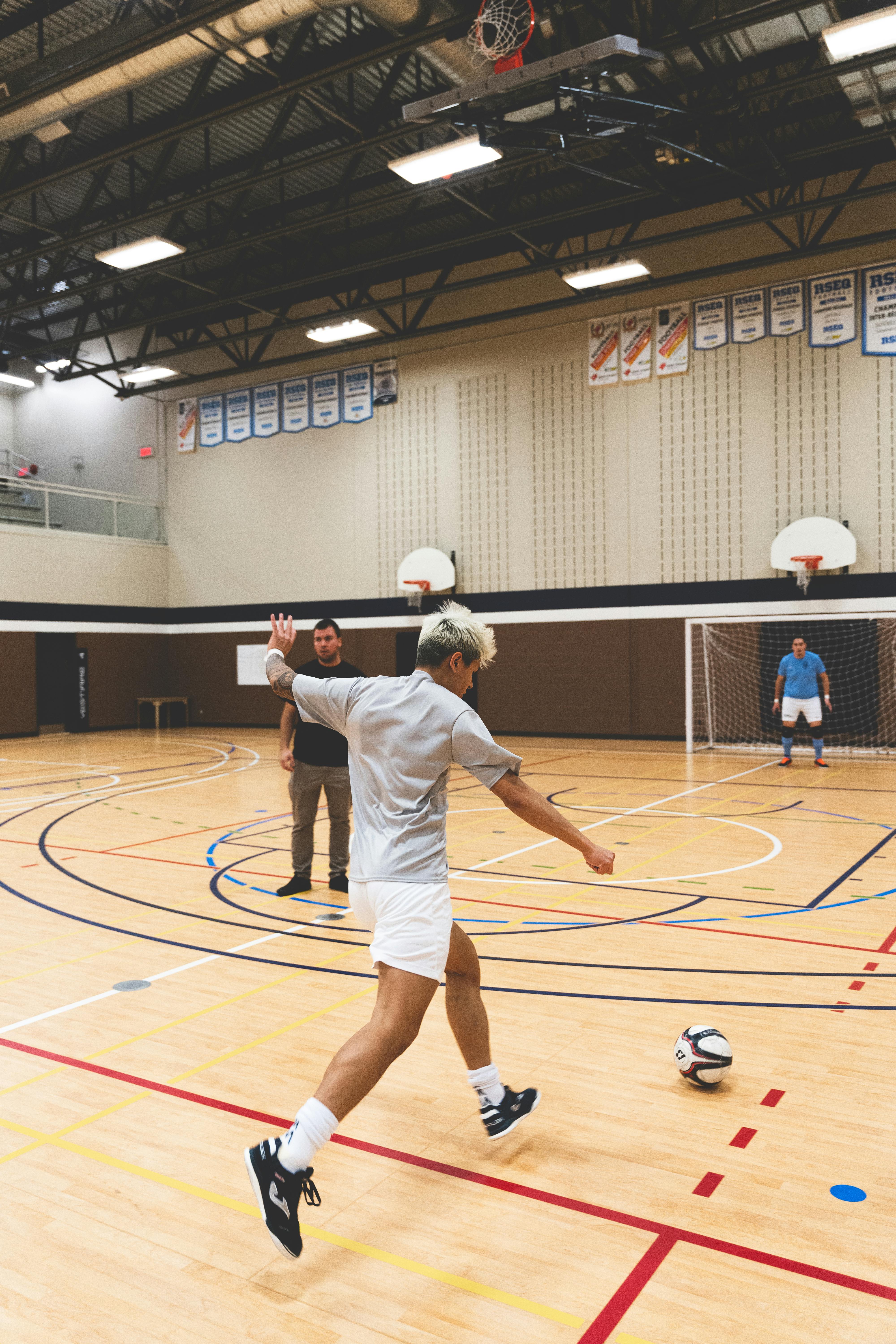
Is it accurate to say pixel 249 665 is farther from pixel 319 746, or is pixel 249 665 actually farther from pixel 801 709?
pixel 319 746

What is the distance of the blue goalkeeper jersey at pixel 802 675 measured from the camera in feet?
45.4

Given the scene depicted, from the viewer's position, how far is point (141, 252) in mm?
14984

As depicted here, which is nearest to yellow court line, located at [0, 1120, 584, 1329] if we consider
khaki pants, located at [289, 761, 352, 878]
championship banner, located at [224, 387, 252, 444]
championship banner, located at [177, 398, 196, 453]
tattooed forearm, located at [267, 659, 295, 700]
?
tattooed forearm, located at [267, 659, 295, 700]

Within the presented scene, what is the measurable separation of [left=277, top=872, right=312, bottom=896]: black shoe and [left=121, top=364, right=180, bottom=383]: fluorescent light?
55.9 ft

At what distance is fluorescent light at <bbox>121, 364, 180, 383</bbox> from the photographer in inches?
842

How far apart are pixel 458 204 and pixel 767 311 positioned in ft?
19.4

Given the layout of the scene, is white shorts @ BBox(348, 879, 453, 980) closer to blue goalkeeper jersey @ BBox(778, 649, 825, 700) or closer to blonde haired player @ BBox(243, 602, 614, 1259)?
blonde haired player @ BBox(243, 602, 614, 1259)

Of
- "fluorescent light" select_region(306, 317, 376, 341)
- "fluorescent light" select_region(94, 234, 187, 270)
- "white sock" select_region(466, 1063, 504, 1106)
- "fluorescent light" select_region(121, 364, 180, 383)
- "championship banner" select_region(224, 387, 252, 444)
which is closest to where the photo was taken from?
"white sock" select_region(466, 1063, 504, 1106)

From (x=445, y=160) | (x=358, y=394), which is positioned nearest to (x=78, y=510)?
(x=358, y=394)

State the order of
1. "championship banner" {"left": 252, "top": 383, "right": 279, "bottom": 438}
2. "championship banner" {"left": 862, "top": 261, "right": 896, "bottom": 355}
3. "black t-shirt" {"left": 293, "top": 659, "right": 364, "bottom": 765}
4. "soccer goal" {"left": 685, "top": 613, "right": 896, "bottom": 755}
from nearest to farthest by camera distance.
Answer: "black t-shirt" {"left": 293, "top": 659, "right": 364, "bottom": 765} < "championship banner" {"left": 862, "top": 261, "right": 896, "bottom": 355} < "soccer goal" {"left": 685, "top": 613, "right": 896, "bottom": 755} < "championship banner" {"left": 252, "top": 383, "right": 279, "bottom": 438}

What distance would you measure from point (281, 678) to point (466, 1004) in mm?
1258

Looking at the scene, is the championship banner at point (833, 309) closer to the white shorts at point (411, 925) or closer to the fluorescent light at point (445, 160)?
the fluorescent light at point (445, 160)

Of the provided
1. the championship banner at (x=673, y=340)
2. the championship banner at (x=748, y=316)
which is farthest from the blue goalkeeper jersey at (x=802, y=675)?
the championship banner at (x=673, y=340)

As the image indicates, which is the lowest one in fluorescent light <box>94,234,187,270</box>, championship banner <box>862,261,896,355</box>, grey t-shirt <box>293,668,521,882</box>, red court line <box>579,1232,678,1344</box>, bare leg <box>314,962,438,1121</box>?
red court line <box>579,1232,678,1344</box>
